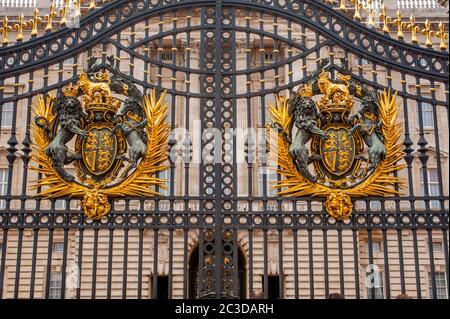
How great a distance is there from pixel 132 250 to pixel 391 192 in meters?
13.3

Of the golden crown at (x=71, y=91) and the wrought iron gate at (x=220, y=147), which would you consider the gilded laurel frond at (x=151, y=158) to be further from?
the golden crown at (x=71, y=91)

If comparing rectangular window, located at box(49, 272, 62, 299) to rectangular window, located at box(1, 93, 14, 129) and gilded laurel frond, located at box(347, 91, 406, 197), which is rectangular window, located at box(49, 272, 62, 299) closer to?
rectangular window, located at box(1, 93, 14, 129)

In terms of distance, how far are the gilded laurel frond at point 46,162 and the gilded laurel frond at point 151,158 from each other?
592 millimetres

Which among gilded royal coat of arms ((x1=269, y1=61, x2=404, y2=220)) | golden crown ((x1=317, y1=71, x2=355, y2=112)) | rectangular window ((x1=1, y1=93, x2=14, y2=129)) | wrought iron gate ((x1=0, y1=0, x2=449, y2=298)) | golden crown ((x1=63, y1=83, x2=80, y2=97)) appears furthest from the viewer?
rectangular window ((x1=1, y1=93, x2=14, y2=129))

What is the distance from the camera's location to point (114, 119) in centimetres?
977

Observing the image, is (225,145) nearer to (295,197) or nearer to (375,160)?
(295,197)

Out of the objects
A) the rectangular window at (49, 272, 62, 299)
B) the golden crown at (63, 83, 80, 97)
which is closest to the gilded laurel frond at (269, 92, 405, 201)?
the golden crown at (63, 83, 80, 97)

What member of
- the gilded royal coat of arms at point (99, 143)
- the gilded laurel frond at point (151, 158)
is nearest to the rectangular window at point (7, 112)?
the gilded royal coat of arms at point (99, 143)

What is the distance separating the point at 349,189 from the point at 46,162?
182 inches

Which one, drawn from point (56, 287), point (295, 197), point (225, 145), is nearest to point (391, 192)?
point (295, 197)

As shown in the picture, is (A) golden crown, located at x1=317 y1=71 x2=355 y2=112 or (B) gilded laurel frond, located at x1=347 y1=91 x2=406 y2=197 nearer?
(B) gilded laurel frond, located at x1=347 y1=91 x2=406 y2=197

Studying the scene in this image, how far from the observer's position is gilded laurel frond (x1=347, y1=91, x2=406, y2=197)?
9570 mm

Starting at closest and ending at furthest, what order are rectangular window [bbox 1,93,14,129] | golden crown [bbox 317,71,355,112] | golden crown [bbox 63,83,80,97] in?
golden crown [bbox 317,71,355,112]
golden crown [bbox 63,83,80,97]
rectangular window [bbox 1,93,14,129]

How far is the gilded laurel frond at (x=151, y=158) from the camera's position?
957 cm
